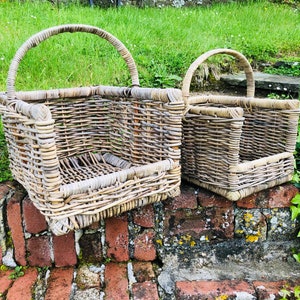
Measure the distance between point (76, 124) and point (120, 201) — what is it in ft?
2.07

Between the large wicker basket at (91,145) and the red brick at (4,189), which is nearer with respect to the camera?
the large wicker basket at (91,145)

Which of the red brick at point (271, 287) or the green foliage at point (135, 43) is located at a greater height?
the green foliage at point (135, 43)

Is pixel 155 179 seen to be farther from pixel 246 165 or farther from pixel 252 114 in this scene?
pixel 252 114

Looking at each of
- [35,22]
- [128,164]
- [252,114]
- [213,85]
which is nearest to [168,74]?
[213,85]

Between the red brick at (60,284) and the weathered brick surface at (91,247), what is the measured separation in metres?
0.08

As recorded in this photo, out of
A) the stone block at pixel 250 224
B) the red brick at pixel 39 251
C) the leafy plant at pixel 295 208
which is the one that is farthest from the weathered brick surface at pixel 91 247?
the leafy plant at pixel 295 208

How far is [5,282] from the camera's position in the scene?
145cm

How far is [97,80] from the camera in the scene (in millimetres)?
2406

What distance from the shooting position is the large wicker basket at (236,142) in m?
1.47

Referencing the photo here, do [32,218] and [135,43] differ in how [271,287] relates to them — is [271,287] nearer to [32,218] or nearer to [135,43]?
[32,218]

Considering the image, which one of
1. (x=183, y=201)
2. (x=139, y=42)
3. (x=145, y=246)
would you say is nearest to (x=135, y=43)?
(x=139, y=42)

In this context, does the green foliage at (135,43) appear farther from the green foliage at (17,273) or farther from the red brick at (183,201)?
the red brick at (183,201)

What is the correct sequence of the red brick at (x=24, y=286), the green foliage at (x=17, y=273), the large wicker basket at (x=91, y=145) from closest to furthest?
1. the large wicker basket at (x=91, y=145)
2. the red brick at (x=24, y=286)
3. the green foliage at (x=17, y=273)

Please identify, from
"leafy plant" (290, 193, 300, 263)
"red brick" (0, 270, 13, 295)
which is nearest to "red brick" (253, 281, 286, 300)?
"leafy plant" (290, 193, 300, 263)
